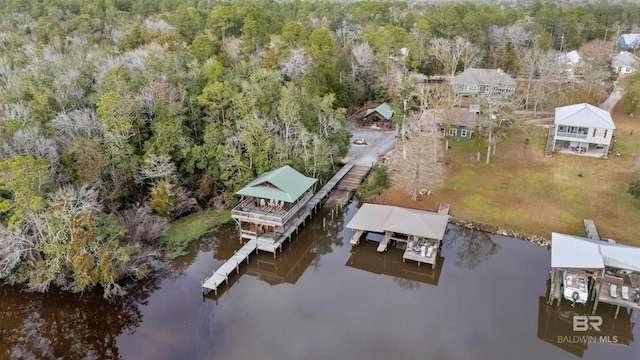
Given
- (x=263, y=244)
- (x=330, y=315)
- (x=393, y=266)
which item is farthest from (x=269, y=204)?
(x=330, y=315)

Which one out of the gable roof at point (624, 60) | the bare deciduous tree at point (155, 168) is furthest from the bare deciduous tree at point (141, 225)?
the gable roof at point (624, 60)

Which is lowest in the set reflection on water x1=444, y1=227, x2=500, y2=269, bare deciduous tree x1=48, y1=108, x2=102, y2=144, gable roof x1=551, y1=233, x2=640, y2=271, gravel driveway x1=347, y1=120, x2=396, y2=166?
reflection on water x1=444, y1=227, x2=500, y2=269

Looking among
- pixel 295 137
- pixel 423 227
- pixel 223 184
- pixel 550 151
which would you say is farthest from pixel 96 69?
pixel 550 151

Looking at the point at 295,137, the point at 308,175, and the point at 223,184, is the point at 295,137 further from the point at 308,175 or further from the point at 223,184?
the point at 223,184

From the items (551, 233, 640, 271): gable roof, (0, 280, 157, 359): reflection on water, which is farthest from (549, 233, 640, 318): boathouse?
(0, 280, 157, 359): reflection on water

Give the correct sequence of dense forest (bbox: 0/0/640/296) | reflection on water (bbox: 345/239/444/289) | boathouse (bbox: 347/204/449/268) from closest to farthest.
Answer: dense forest (bbox: 0/0/640/296) < reflection on water (bbox: 345/239/444/289) < boathouse (bbox: 347/204/449/268)

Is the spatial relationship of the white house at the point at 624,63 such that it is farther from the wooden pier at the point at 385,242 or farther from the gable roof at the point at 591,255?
the wooden pier at the point at 385,242

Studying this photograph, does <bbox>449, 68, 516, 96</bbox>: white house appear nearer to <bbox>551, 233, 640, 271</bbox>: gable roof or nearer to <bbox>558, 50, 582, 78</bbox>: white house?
<bbox>558, 50, 582, 78</bbox>: white house
